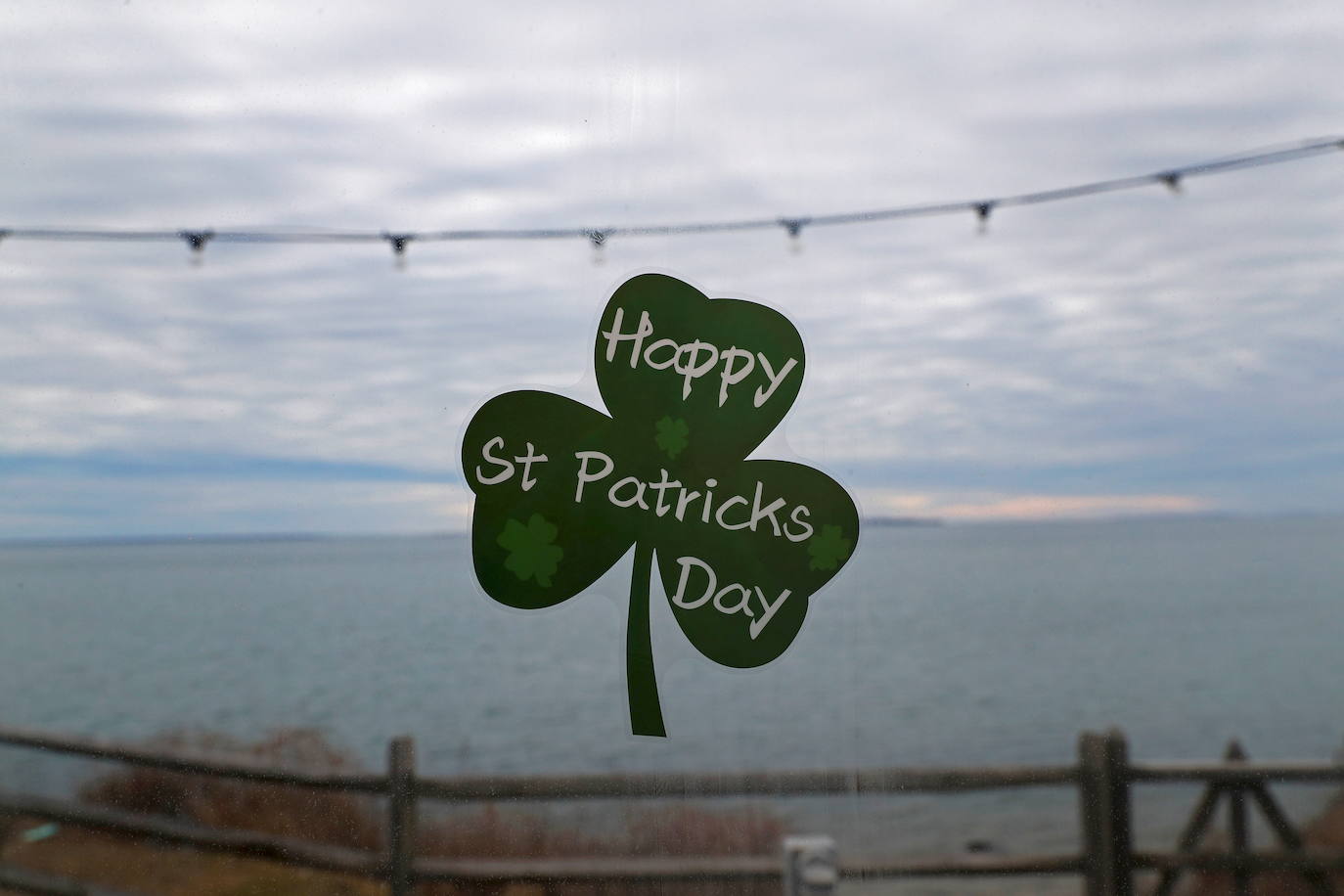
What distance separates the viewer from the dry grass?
137cm

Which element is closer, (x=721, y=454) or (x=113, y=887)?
(x=721, y=454)

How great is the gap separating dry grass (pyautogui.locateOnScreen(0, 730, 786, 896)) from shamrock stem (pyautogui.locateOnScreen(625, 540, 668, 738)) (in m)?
0.13

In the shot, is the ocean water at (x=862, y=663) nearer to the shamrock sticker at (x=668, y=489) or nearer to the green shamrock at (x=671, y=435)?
the shamrock sticker at (x=668, y=489)

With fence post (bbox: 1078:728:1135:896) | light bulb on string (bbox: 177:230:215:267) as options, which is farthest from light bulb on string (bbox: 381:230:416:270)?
fence post (bbox: 1078:728:1135:896)

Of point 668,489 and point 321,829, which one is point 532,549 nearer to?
point 668,489

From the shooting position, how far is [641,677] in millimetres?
1340

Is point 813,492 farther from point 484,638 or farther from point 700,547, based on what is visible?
point 484,638

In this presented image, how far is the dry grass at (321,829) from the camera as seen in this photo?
137 centimetres

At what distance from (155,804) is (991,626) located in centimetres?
119

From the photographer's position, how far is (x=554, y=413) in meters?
1.35

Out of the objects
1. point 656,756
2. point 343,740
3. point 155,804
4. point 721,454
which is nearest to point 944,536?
point 721,454

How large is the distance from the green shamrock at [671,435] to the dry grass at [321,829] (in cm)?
48

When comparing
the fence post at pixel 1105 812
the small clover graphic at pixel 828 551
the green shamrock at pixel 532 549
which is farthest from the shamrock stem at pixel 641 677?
the fence post at pixel 1105 812

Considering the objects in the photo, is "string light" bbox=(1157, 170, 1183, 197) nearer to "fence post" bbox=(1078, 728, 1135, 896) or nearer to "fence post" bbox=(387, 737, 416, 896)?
"fence post" bbox=(1078, 728, 1135, 896)
